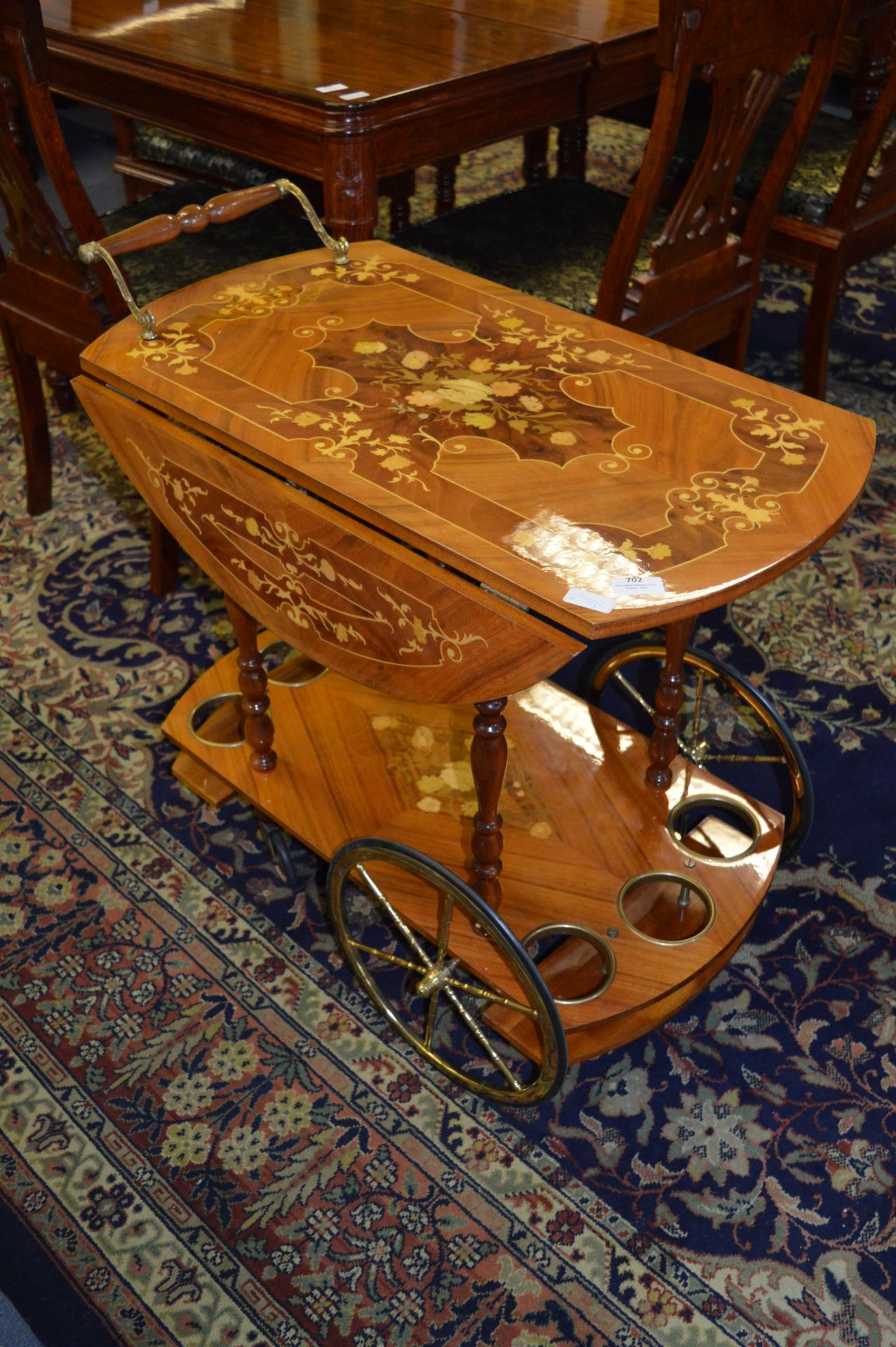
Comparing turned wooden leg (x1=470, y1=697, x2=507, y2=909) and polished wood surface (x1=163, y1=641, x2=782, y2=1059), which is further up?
turned wooden leg (x1=470, y1=697, x2=507, y2=909)

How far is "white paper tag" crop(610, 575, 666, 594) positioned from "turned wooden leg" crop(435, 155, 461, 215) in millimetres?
2542

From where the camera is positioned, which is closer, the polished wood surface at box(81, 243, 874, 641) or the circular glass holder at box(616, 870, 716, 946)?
the polished wood surface at box(81, 243, 874, 641)

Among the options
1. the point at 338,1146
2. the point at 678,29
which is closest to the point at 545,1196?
the point at 338,1146

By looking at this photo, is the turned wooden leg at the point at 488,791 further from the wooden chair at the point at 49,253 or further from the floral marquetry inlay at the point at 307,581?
the wooden chair at the point at 49,253

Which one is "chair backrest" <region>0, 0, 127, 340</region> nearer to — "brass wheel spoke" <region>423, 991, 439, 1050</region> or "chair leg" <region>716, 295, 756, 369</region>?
"chair leg" <region>716, 295, 756, 369</region>

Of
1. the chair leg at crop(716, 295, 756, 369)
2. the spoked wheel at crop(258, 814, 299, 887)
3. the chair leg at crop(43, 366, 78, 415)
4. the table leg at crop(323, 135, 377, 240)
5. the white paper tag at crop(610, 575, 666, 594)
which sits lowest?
the spoked wheel at crop(258, 814, 299, 887)

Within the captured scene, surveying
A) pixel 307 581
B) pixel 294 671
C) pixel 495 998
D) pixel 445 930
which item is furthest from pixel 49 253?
pixel 495 998

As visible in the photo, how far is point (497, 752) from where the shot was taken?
1334 millimetres

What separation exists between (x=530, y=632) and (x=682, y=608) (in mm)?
147

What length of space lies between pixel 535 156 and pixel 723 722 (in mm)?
2044

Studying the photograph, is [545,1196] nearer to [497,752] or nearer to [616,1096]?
[616,1096]

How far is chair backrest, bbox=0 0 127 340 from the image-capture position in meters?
1.78

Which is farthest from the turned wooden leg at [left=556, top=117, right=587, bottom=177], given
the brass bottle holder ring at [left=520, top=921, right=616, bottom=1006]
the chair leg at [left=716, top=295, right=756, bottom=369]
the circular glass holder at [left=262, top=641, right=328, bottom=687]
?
the brass bottle holder ring at [left=520, top=921, right=616, bottom=1006]

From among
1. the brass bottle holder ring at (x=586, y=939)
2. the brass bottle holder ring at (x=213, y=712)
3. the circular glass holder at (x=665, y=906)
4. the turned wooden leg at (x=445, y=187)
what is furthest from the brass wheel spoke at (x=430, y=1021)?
the turned wooden leg at (x=445, y=187)
